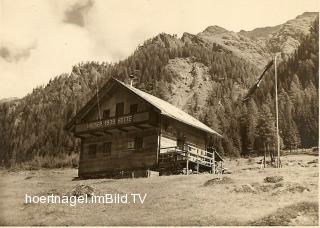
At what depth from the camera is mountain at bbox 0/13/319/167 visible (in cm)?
6744

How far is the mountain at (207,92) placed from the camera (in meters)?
67.4

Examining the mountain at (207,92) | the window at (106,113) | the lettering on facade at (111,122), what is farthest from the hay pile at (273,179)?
the mountain at (207,92)

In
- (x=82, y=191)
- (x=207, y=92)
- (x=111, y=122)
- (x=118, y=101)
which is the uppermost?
(x=207, y=92)

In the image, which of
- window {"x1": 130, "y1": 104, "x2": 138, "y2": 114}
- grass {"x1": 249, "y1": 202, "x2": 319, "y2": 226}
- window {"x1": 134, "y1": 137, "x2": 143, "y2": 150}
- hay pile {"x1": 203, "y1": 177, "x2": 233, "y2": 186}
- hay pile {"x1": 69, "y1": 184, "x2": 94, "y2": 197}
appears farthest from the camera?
window {"x1": 130, "y1": 104, "x2": 138, "y2": 114}

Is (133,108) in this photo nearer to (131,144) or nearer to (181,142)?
(131,144)

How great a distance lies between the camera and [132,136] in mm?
32844

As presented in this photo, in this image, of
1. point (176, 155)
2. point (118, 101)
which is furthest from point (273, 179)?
point (118, 101)

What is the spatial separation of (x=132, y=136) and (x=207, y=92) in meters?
87.4

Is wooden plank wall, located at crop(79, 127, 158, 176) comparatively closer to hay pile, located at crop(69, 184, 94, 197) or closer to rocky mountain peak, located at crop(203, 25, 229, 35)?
hay pile, located at crop(69, 184, 94, 197)

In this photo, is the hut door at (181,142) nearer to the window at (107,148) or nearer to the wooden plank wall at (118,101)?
the wooden plank wall at (118,101)

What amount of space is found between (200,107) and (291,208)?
300 feet

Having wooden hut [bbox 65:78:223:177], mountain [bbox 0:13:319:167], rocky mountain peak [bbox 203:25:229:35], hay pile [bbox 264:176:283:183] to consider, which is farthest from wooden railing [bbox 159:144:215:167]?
rocky mountain peak [bbox 203:25:229:35]

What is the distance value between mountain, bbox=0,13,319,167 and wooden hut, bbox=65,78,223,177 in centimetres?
1583

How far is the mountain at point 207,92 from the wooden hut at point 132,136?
1583 centimetres
